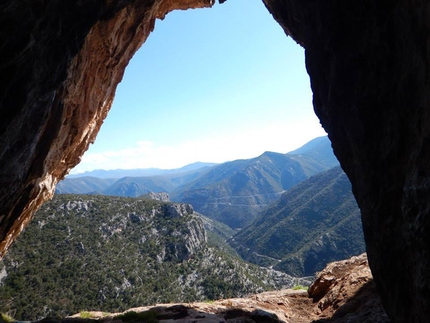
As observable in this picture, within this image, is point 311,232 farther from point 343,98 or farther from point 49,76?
point 49,76

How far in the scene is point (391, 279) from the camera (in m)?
7.87

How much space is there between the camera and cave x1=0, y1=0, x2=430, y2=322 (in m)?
6.82

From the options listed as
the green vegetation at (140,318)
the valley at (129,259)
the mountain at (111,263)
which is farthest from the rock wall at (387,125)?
the valley at (129,259)

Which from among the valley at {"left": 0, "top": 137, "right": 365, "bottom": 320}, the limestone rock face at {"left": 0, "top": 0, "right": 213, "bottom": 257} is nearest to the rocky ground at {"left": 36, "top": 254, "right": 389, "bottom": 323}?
the limestone rock face at {"left": 0, "top": 0, "right": 213, "bottom": 257}

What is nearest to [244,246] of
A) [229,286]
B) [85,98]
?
[229,286]

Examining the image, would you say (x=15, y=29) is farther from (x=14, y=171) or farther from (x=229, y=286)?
(x=229, y=286)

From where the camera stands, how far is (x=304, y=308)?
1480cm

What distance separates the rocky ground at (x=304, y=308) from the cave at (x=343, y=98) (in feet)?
7.53

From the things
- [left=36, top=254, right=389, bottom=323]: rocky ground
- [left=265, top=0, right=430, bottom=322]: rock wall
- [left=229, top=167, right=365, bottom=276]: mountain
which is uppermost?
[left=265, top=0, right=430, bottom=322]: rock wall

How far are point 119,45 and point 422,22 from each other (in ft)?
53.1

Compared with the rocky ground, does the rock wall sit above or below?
above

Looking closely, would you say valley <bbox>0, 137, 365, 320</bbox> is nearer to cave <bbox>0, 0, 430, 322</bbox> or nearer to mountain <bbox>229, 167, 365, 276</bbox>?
mountain <bbox>229, 167, 365, 276</bbox>

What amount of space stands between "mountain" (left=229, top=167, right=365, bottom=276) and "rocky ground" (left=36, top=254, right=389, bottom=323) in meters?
111

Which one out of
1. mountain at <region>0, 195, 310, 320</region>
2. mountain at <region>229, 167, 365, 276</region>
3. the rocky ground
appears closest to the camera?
the rocky ground
